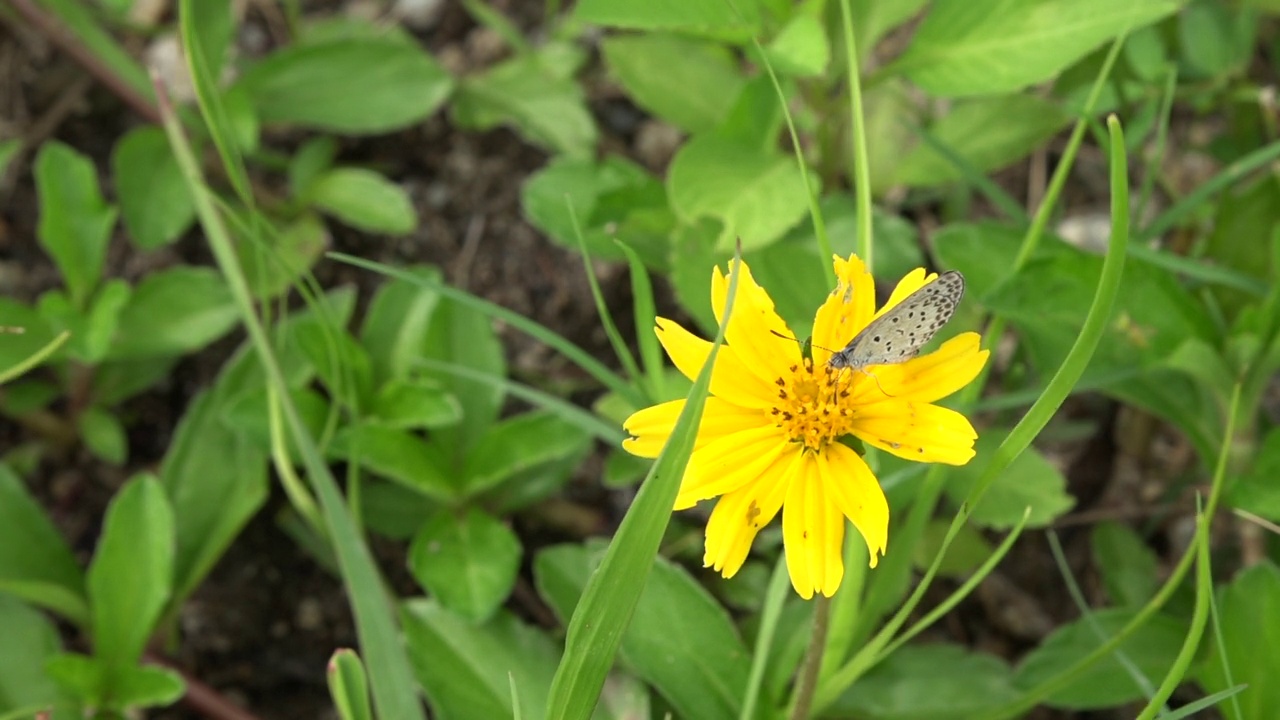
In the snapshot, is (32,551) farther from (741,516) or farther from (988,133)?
(988,133)

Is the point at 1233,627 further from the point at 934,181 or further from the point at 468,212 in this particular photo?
the point at 468,212

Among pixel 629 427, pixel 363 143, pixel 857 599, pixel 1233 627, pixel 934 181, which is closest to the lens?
pixel 629 427

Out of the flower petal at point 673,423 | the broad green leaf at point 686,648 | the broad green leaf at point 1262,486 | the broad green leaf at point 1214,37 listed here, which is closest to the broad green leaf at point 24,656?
the broad green leaf at point 686,648

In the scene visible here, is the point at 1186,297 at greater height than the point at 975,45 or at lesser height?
lesser

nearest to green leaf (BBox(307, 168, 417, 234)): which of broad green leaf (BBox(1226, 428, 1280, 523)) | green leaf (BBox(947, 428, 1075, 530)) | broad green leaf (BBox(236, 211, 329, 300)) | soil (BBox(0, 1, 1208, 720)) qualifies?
broad green leaf (BBox(236, 211, 329, 300))

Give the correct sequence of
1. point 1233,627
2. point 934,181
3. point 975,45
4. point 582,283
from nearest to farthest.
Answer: point 1233,627
point 975,45
point 934,181
point 582,283

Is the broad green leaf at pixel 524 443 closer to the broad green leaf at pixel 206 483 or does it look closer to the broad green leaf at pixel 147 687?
the broad green leaf at pixel 206 483

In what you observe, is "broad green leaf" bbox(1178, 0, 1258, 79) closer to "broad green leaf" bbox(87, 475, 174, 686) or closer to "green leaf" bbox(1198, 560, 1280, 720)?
"green leaf" bbox(1198, 560, 1280, 720)

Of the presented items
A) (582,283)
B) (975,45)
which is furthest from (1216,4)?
(582,283)

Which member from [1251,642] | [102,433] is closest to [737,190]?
[1251,642]
